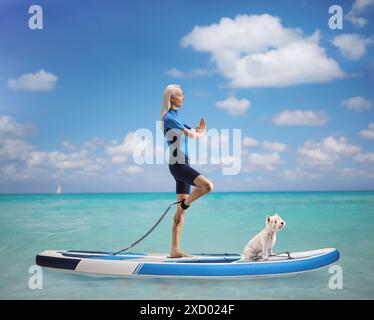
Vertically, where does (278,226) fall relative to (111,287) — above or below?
above

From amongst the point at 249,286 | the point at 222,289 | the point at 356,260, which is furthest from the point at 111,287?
the point at 356,260

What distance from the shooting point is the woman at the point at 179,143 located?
381cm

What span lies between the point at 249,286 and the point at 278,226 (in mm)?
608

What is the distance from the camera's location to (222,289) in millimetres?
3645

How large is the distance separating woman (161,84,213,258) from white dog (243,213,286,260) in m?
0.61

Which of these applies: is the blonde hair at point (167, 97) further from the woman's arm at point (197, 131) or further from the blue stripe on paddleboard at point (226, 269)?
the blue stripe on paddleboard at point (226, 269)

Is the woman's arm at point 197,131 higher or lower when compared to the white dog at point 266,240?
higher

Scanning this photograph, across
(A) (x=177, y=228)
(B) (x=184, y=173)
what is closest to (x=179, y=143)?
(B) (x=184, y=173)

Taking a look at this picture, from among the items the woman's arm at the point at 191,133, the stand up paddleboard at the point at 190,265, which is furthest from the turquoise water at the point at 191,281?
the woman's arm at the point at 191,133

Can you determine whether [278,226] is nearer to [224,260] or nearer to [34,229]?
[224,260]

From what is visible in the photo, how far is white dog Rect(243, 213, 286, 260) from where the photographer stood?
11.9 feet

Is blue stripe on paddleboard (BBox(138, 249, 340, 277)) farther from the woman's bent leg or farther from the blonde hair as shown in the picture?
the blonde hair

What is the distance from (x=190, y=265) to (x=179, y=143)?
113 centimetres

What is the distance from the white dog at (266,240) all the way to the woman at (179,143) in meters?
0.61
